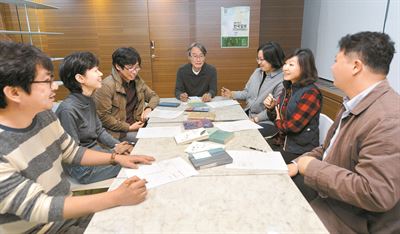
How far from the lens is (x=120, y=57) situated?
2248 mm

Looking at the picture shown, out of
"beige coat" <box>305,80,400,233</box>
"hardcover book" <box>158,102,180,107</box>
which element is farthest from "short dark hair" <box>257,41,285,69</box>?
"beige coat" <box>305,80,400,233</box>

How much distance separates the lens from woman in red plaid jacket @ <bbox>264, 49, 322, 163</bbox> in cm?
180

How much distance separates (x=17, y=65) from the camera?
93 centimetres

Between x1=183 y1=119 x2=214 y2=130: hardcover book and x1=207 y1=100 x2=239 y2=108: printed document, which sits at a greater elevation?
x1=183 y1=119 x2=214 y2=130: hardcover book

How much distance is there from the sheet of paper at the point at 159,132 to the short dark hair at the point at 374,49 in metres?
1.11

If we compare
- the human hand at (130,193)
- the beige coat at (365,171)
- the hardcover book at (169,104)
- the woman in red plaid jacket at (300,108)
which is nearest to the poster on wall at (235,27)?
the hardcover book at (169,104)

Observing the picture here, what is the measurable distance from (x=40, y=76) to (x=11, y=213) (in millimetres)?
510

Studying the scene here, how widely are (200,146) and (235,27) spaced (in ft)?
9.79

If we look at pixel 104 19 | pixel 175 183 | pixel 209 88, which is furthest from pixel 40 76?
pixel 104 19

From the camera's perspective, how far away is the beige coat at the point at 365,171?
89 centimetres

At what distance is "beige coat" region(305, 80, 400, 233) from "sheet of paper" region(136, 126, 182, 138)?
910 mm

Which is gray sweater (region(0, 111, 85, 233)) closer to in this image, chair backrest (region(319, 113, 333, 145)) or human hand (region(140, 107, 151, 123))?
human hand (region(140, 107, 151, 123))

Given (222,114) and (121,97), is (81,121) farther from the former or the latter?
(222,114)

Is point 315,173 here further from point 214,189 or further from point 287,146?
point 287,146
